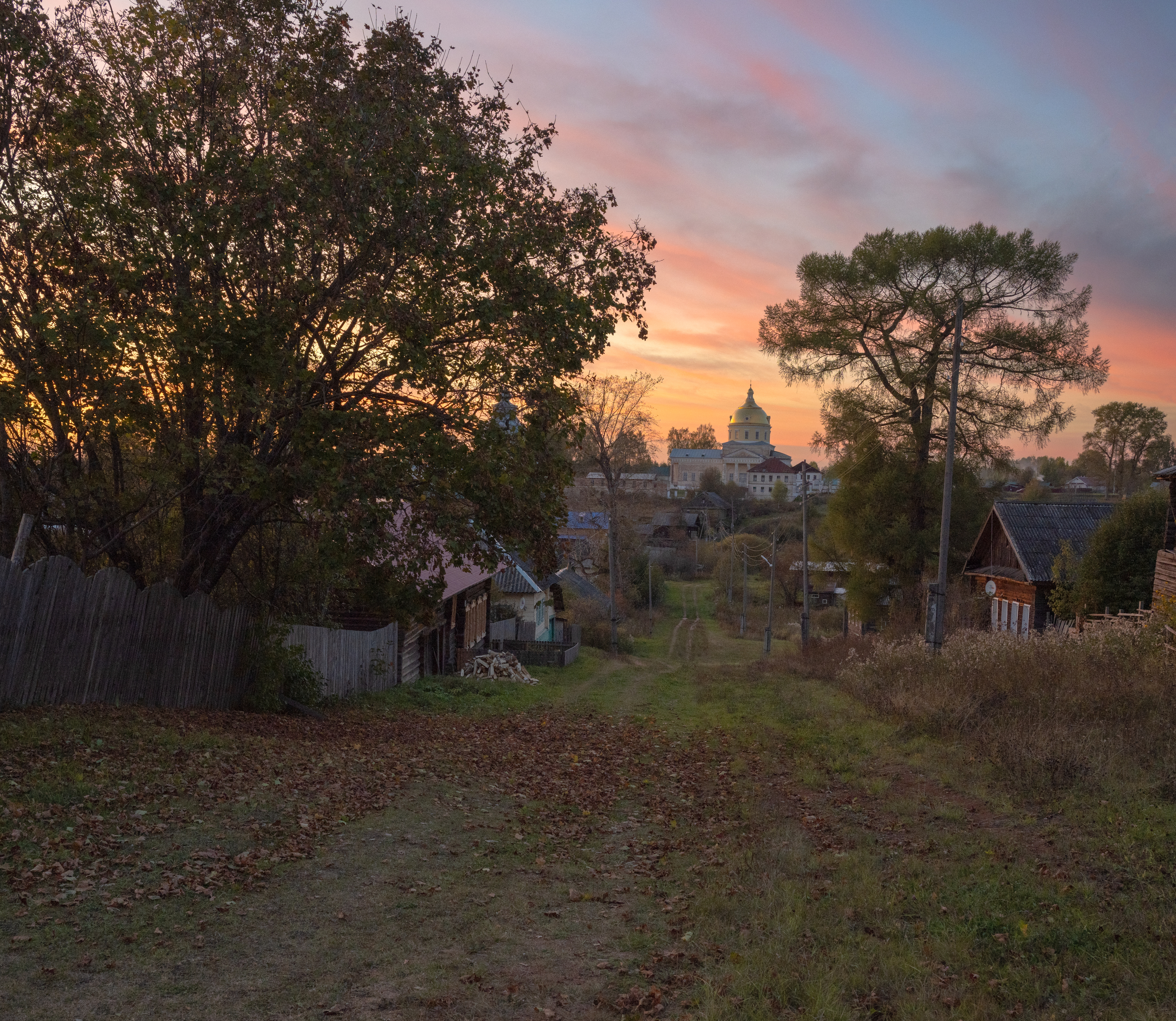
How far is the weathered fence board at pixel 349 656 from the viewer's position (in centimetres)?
1672

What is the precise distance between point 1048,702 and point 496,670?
55.4ft

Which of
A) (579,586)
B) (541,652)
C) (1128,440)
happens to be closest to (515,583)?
(541,652)

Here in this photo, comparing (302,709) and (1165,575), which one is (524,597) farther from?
(1165,575)

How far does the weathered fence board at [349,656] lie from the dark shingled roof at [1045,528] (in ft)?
63.0

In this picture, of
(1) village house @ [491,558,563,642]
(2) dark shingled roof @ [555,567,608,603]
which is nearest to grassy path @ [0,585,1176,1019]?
(1) village house @ [491,558,563,642]

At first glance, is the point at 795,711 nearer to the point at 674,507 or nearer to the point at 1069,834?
the point at 1069,834

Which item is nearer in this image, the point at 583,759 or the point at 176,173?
the point at 176,173

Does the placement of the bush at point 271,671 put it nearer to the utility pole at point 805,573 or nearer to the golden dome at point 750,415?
the utility pole at point 805,573

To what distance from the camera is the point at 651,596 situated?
61281 millimetres

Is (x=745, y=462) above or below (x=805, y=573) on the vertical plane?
above

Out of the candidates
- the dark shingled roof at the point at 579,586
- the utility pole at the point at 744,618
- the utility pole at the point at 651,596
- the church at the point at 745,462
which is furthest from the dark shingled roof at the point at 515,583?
the church at the point at 745,462

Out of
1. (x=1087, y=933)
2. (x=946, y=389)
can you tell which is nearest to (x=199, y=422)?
(x=1087, y=933)

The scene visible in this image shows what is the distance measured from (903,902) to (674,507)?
98666 millimetres

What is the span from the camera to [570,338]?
38.7 feet
